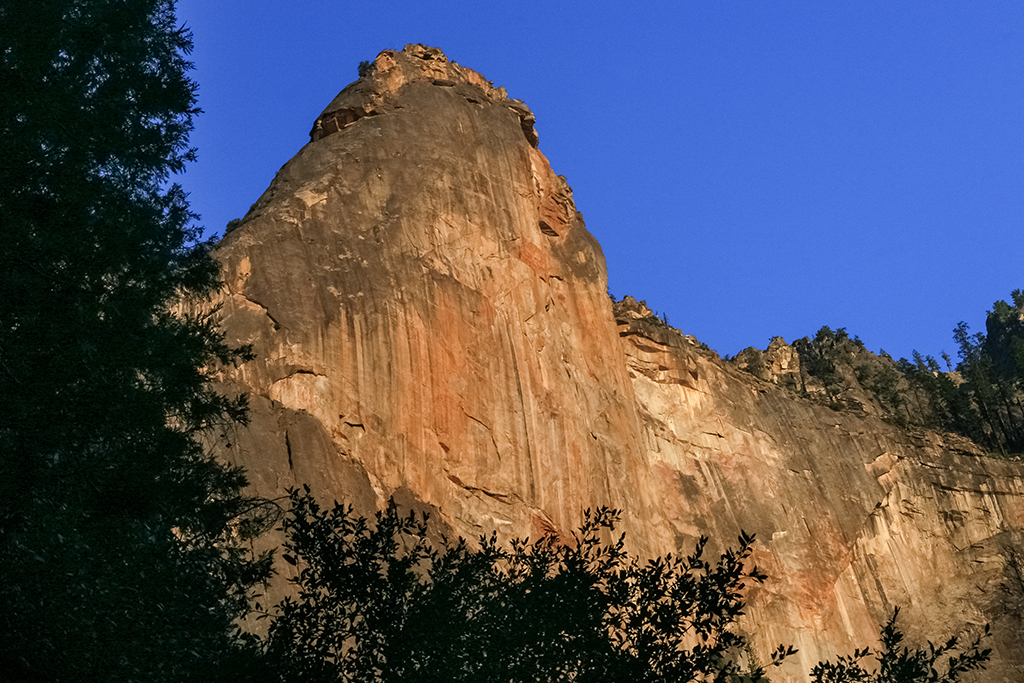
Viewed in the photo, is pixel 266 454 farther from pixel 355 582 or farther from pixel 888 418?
pixel 888 418

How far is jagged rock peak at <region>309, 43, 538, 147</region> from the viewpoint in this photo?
47.9 metres

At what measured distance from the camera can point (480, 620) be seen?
15.0 m

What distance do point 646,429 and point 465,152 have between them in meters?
16.2

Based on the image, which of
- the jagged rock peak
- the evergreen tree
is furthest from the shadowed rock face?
the evergreen tree

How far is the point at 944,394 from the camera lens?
8394cm

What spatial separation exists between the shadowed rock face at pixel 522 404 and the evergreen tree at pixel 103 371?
1390cm

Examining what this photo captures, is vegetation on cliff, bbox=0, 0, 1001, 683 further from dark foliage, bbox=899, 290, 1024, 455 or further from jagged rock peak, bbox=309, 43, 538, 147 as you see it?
dark foliage, bbox=899, 290, 1024, 455

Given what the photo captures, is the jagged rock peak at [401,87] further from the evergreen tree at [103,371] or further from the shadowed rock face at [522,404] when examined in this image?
the evergreen tree at [103,371]

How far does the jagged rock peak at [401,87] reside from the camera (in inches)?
1885

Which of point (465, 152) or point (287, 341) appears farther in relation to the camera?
point (465, 152)

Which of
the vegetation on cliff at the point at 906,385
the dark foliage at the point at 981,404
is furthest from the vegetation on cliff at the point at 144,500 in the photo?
the dark foliage at the point at 981,404

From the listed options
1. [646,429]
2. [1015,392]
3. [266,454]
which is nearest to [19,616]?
[266,454]

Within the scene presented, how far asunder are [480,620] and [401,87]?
3841cm

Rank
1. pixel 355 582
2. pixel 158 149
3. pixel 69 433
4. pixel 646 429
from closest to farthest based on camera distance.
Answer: pixel 69 433 → pixel 355 582 → pixel 158 149 → pixel 646 429
